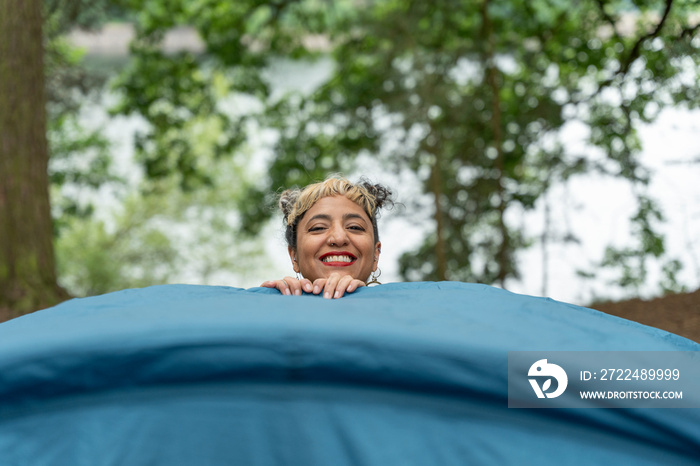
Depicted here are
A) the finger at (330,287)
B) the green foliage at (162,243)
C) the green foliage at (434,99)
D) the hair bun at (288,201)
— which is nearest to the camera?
the finger at (330,287)

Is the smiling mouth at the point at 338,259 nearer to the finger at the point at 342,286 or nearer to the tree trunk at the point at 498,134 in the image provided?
the finger at the point at 342,286

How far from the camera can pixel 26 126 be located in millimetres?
4309

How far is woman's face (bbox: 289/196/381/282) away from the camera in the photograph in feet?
7.43

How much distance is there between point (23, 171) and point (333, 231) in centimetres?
299

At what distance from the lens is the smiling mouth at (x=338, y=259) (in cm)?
225

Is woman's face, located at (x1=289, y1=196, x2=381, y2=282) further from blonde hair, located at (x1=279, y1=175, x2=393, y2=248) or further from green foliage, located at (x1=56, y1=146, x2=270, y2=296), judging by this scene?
green foliage, located at (x1=56, y1=146, x2=270, y2=296)

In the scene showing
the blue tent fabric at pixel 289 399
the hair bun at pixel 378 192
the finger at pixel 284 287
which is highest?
the hair bun at pixel 378 192

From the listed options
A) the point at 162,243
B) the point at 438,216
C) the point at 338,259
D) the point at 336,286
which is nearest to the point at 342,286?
the point at 336,286

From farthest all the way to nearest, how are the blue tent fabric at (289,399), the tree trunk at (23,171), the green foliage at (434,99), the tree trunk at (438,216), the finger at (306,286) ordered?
the tree trunk at (438,216)
the green foliage at (434,99)
the tree trunk at (23,171)
the finger at (306,286)
the blue tent fabric at (289,399)

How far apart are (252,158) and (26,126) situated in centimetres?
2047

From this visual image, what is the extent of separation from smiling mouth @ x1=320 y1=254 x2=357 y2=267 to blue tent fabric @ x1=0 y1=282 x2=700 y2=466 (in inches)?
35.3

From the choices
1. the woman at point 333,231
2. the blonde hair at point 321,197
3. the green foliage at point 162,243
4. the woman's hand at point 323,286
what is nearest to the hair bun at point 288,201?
the blonde hair at point 321,197

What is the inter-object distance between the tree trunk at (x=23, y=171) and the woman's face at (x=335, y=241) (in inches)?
97.7

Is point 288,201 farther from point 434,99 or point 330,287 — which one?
point 434,99
